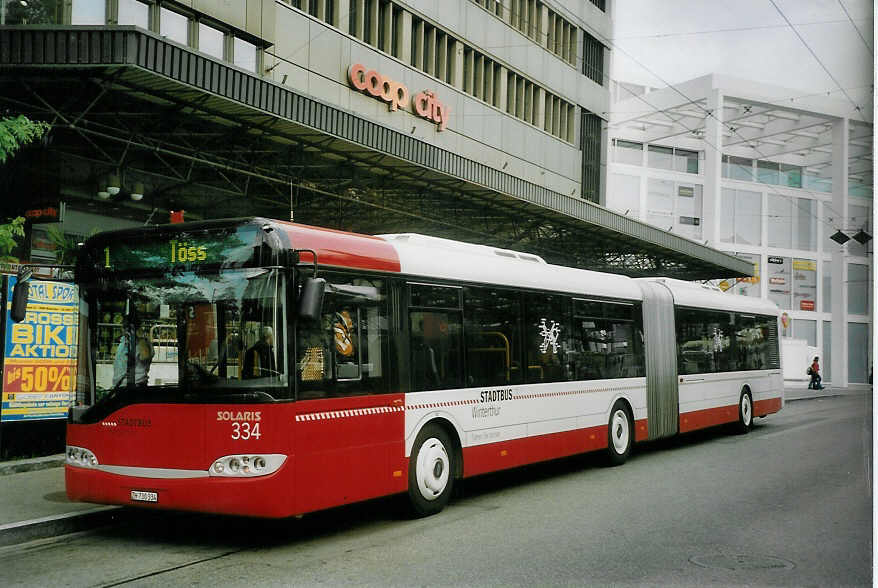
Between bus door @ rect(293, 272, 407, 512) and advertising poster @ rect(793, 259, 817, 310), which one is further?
advertising poster @ rect(793, 259, 817, 310)

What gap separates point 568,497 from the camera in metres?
10.5

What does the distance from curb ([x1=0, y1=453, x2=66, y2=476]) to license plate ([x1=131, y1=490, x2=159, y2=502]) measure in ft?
13.6

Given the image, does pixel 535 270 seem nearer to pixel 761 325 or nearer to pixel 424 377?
pixel 424 377

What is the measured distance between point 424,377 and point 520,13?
27.0m

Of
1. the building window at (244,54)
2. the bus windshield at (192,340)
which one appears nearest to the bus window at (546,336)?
the bus windshield at (192,340)

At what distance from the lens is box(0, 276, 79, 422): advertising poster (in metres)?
11.5

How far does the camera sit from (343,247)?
28.0ft

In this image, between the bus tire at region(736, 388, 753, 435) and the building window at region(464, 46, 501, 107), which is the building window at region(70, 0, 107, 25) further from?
the bus tire at region(736, 388, 753, 435)

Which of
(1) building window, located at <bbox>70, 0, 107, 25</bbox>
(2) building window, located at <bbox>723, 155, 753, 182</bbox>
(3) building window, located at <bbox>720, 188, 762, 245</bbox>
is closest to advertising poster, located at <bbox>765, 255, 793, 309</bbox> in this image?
(3) building window, located at <bbox>720, 188, 762, 245</bbox>

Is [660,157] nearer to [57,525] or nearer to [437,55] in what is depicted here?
[437,55]

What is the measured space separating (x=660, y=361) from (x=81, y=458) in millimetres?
10090

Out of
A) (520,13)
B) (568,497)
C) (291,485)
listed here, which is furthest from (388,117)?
(291,485)

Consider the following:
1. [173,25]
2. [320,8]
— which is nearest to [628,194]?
[320,8]

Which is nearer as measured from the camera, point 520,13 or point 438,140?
point 438,140
